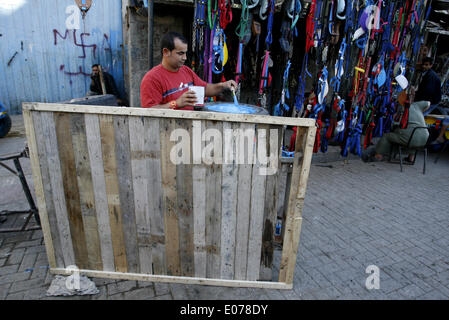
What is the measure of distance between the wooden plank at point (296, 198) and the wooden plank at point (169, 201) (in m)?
0.89

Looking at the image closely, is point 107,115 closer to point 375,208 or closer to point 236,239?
point 236,239

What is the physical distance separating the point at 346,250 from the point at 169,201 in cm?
204

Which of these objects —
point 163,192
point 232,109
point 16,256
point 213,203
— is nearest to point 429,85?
point 232,109

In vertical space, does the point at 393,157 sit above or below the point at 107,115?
below

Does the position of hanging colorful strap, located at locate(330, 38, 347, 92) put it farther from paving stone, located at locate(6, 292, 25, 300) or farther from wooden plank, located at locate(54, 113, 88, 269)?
paving stone, located at locate(6, 292, 25, 300)

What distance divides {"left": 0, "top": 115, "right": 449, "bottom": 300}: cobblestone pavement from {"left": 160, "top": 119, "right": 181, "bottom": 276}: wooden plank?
0.26m

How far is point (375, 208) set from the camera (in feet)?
13.1

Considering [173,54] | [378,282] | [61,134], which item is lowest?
[378,282]

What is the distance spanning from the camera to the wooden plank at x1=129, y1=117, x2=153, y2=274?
2020 mm

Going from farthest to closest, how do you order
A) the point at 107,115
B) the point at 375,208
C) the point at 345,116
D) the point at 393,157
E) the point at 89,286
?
the point at 393,157
the point at 345,116
the point at 375,208
the point at 89,286
the point at 107,115

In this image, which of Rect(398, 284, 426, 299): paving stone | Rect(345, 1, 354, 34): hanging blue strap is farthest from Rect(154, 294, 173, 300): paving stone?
Rect(345, 1, 354, 34): hanging blue strap

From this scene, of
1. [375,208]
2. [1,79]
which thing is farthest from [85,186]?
[1,79]

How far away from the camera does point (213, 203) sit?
2.18m

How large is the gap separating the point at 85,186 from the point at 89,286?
33.5 inches
